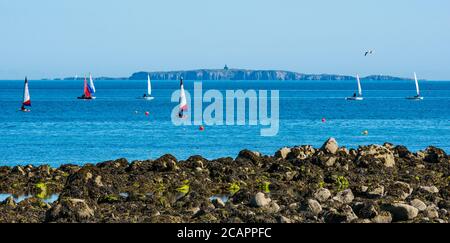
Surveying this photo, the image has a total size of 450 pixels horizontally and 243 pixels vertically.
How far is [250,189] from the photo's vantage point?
3812cm

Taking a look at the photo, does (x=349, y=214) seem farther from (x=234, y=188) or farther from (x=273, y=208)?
(x=234, y=188)

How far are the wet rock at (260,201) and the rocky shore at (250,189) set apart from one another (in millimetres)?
44

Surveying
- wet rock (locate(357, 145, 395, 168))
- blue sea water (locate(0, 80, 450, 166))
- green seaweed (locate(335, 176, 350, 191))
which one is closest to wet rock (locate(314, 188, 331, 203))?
green seaweed (locate(335, 176, 350, 191))

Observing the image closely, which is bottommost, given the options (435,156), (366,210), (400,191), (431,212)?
(435,156)

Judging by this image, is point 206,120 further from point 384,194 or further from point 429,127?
point 384,194

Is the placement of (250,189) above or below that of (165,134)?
above

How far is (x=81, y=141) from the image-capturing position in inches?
3088

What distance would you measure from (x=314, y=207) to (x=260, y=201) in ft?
6.90

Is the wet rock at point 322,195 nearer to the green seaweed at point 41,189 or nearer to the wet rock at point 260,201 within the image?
the wet rock at point 260,201

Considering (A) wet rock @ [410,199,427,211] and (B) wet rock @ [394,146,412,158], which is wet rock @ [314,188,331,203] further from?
(B) wet rock @ [394,146,412,158]

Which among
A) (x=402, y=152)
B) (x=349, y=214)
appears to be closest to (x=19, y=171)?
(x=402, y=152)
